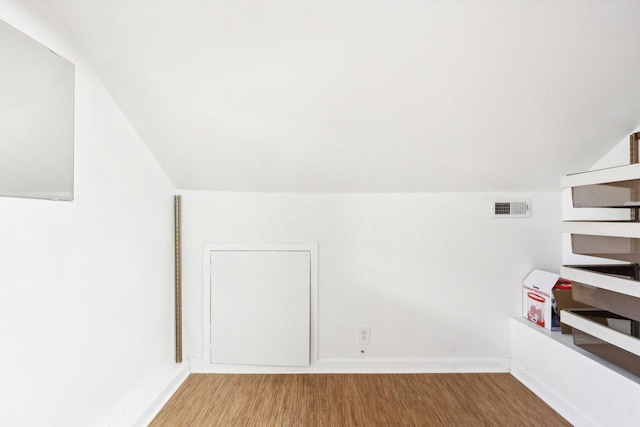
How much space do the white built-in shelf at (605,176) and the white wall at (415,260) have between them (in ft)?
2.14

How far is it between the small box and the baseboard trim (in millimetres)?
2296

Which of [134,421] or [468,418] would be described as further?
[468,418]

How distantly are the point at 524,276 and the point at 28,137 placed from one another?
2.76m

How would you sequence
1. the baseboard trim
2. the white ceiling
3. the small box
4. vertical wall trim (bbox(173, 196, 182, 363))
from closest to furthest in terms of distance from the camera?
1. the white ceiling
2. the baseboard trim
3. the small box
4. vertical wall trim (bbox(173, 196, 182, 363))

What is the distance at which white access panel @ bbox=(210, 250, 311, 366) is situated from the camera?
2299 mm

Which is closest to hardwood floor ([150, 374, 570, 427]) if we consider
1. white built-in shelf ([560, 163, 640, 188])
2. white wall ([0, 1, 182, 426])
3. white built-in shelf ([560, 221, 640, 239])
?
white wall ([0, 1, 182, 426])

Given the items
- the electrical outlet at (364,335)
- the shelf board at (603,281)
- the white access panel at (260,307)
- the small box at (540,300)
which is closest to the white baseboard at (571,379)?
the small box at (540,300)

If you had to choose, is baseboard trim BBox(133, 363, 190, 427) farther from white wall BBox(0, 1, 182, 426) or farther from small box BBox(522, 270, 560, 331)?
small box BBox(522, 270, 560, 331)

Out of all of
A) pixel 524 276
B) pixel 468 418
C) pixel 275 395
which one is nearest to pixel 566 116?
pixel 524 276

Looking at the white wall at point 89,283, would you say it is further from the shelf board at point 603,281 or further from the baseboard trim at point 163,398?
the shelf board at point 603,281

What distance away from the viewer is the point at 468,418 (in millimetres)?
1809

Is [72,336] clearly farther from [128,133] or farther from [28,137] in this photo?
[128,133]

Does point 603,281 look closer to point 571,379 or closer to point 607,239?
point 607,239

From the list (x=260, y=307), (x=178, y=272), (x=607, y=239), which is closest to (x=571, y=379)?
(x=607, y=239)
